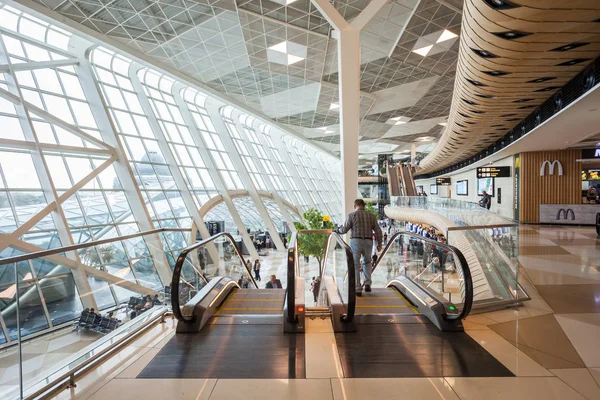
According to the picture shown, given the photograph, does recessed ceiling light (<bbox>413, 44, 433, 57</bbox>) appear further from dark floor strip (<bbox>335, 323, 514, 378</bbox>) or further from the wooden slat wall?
dark floor strip (<bbox>335, 323, 514, 378</bbox>)

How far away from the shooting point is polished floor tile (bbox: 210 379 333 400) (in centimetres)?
242

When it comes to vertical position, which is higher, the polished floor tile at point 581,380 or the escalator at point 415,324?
the escalator at point 415,324

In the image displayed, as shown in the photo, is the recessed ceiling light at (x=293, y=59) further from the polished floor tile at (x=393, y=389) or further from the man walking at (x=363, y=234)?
the polished floor tile at (x=393, y=389)

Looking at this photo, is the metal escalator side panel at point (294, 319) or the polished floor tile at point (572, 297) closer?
the metal escalator side panel at point (294, 319)

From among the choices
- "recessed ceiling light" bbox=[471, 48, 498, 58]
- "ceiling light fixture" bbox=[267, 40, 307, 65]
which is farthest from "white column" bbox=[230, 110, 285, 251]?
"recessed ceiling light" bbox=[471, 48, 498, 58]

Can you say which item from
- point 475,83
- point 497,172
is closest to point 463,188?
point 497,172

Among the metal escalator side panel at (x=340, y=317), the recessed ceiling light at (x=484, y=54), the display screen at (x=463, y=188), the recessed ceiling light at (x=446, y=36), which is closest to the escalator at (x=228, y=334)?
the metal escalator side panel at (x=340, y=317)

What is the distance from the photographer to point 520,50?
6.25 metres

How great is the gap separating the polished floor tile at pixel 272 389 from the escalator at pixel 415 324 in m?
0.33

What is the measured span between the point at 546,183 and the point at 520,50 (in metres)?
13.8

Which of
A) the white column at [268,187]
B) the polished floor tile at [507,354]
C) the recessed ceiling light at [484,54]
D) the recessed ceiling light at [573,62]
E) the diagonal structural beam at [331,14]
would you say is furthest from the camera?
the white column at [268,187]

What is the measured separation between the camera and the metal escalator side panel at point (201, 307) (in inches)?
143

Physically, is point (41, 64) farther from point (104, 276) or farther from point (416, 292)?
point (416, 292)

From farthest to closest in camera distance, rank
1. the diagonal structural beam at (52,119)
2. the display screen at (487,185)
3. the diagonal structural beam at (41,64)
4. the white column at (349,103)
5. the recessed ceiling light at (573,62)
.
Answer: the display screen at (487,185), the diagonal structural beam at (41,64), the white column at (349,103), the diagonal structural beam at (52,119), the recessed ceiling light at (573,62)
